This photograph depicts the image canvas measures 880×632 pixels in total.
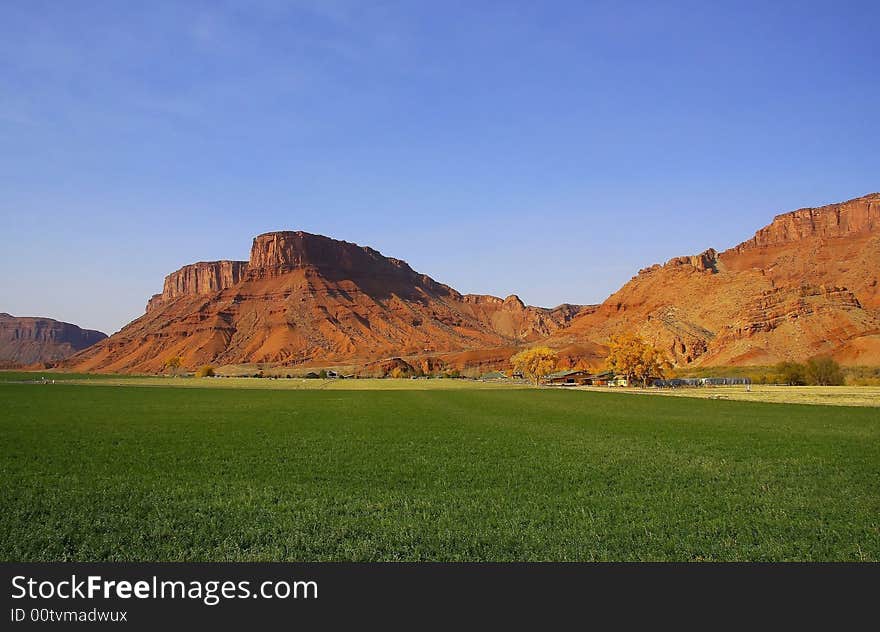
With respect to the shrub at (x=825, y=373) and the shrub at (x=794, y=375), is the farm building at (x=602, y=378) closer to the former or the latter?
the shrub at (x=794, y=375)

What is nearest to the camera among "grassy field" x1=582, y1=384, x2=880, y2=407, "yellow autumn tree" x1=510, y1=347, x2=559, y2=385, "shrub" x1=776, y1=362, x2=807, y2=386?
"grassy field" x1=582, y1=384, x2=880, y2=407

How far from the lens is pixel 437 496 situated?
1491 centimetres

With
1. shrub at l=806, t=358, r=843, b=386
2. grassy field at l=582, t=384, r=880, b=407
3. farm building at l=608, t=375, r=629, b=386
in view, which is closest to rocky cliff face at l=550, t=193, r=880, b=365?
shrub at l=806, t=358, r=843, b=386

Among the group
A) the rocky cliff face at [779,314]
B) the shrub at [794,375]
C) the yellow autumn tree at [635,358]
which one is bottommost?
the shrub at [794,375]

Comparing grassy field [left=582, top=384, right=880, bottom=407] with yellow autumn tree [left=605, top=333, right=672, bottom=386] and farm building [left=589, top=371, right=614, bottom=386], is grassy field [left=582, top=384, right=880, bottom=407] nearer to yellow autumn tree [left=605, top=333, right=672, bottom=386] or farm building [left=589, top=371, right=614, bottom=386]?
yellow autumn tree [left=605, top=333, right=672, bottom=386]

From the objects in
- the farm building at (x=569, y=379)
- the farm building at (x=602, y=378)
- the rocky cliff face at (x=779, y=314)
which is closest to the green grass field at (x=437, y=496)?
the farm building at (x=602, y=378)

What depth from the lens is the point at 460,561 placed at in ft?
32.7

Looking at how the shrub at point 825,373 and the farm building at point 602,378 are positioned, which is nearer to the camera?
the shrub at point 825,373

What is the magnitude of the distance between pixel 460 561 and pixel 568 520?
3156mm

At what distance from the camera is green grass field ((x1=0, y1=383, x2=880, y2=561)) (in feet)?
34.7

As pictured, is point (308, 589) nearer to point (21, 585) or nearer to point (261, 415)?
point (21, 585)

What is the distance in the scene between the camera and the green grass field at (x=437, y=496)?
10.6 metres

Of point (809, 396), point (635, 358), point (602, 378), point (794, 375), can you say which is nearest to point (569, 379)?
point (602, 378)

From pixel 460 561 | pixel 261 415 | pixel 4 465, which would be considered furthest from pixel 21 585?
pixel 261 415
